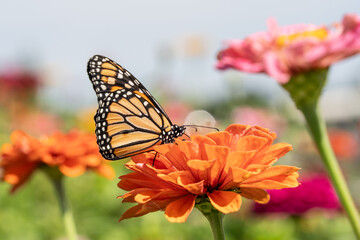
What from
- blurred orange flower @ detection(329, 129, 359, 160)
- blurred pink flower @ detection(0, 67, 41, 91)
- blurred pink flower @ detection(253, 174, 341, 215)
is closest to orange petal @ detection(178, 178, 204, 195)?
blurred pink flower @ detection(253, 174, 341, 215)

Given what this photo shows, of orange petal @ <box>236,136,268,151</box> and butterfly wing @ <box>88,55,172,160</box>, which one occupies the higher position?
butterfly wing @ <box>88,55,172,160</box>

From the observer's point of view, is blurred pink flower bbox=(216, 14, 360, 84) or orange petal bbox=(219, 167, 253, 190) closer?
orange petal bbox=(219, 167, 253, 190)

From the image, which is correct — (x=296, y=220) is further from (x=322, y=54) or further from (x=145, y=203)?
(x=145, y=203)

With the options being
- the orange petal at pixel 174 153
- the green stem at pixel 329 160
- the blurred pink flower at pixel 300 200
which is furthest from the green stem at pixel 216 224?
the blurred pink flower at pixel 300 200

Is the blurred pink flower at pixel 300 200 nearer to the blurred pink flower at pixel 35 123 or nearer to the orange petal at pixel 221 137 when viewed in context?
the orange petal at pixel 221 137

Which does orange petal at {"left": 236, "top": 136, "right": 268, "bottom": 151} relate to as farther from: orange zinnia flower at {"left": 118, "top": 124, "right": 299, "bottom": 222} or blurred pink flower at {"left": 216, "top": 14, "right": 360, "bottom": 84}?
blurred pink flower at {"left": 216, "top": 14, "right": 360, "bottom": 84}

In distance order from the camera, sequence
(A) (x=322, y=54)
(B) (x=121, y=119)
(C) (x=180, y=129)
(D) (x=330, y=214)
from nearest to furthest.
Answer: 1. (A) (x=322, y=54)
2. (C) (x=180, y=129)
3. (B) (x=121, y=119)
4. (D) (x=330, y=214)

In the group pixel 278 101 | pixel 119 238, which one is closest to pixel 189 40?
pixel 278 101

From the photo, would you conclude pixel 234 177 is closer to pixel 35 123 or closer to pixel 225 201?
pixel 225 201
